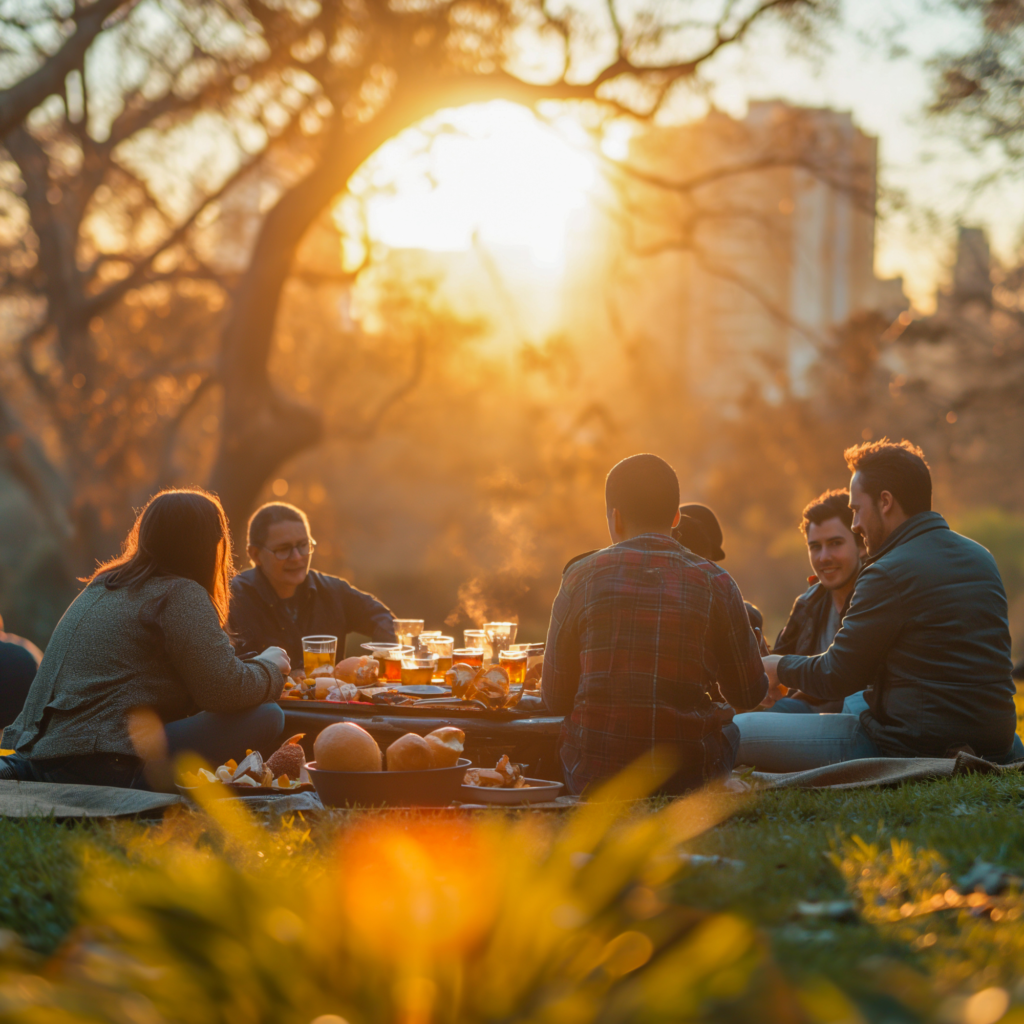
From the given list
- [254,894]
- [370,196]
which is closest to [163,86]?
[370,196]

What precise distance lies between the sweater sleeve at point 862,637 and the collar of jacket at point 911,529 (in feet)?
0.47

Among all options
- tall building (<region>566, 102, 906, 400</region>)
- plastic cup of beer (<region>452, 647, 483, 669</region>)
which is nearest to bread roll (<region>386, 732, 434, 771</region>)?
plastic cup of beer (<region>452, 647, 483, 669</region>)

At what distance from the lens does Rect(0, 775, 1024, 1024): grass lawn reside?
2.25 metres

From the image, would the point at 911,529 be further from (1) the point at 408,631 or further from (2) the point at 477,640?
(1) the point at 408,631

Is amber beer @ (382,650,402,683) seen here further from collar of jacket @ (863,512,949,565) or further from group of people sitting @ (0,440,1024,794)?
collar of jacket @ (863,512,949,565)

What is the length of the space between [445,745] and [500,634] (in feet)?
3.61

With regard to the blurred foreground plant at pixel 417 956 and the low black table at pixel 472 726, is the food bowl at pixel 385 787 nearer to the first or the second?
the low black table at pixel 472 726

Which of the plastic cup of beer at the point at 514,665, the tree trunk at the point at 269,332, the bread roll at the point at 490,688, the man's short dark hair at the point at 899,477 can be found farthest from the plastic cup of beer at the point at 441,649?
the tree trunk at the point at 269,332

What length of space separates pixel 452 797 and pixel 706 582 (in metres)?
1.27

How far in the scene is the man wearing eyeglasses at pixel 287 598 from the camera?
591cm

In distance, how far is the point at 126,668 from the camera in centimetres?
439

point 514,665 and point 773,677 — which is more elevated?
point 514,665

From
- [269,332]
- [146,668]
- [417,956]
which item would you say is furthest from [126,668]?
[269,332]

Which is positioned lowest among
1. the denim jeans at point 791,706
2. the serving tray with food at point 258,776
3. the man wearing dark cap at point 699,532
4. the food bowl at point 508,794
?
the denim jeans at point 791,706
